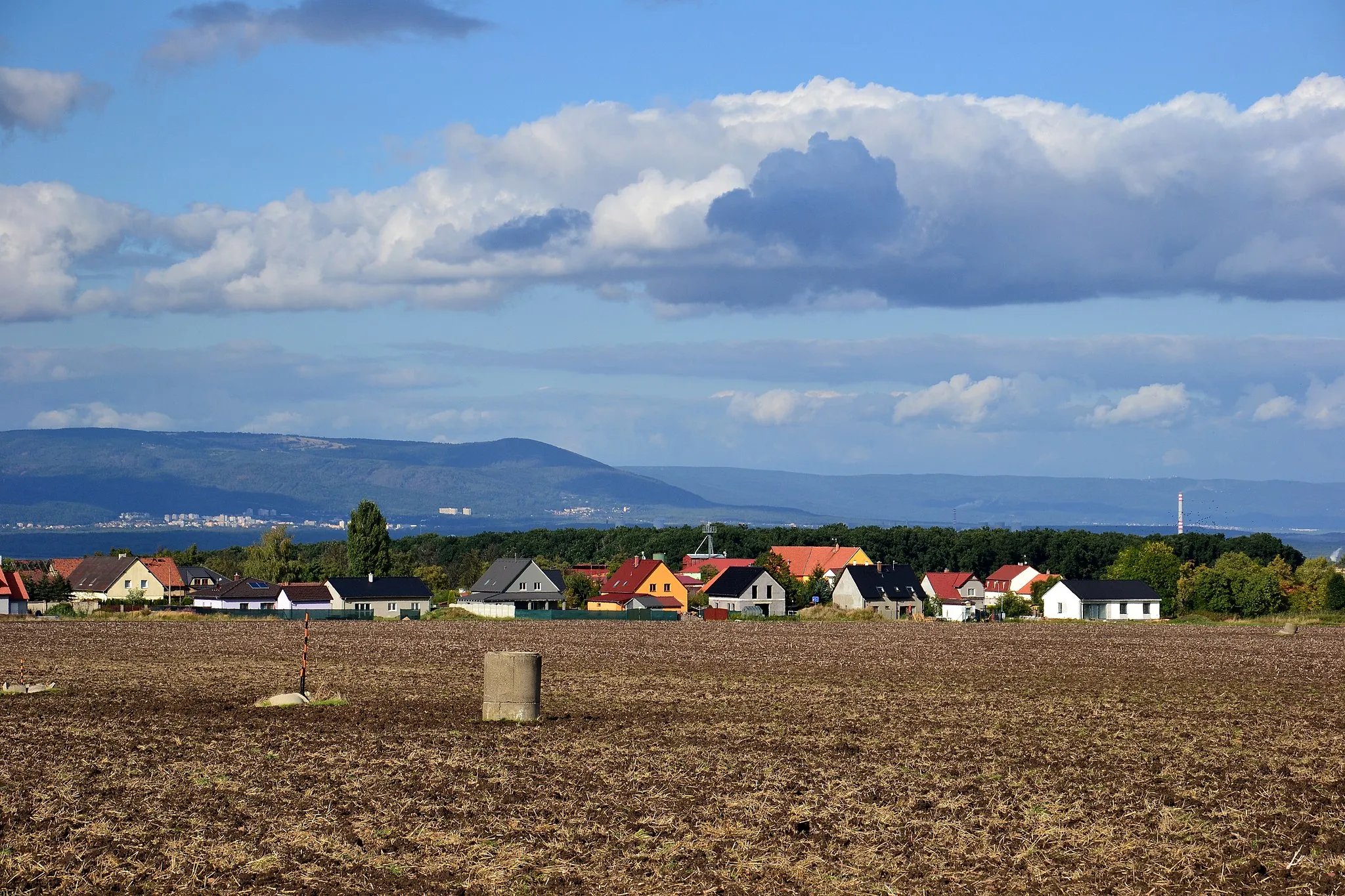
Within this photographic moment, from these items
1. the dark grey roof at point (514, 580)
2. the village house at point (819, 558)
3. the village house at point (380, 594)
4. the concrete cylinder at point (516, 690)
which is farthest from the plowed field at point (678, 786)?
the village house at point (819, 558)

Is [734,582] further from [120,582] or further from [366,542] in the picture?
[120,582]

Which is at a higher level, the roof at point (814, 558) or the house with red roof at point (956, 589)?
the roof at point (814, 558)

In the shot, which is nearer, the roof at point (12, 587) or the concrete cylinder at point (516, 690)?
the concrete cylinder at point (516, 690)

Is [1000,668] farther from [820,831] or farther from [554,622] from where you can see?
[554,622]

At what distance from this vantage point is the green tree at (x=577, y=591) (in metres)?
109

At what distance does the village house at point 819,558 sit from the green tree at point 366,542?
37465 mm

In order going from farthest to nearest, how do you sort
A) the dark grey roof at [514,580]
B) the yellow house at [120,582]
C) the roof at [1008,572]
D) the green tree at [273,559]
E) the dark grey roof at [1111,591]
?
the roof at [1008,572] < the green tree at [273,559] < the yellow house at [120,582] < the dark grey roof at [514,580] < the dark grey roof at [1111,591]

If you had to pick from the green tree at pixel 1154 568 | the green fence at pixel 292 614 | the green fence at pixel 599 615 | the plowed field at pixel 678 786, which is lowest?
the green fence at pixel 292 614

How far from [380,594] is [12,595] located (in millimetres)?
24017

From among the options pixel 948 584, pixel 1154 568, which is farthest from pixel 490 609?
pixel 948 584

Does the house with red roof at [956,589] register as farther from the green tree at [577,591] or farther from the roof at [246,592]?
the roof at [246,592]

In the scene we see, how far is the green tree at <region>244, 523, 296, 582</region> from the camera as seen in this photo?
12375 cm

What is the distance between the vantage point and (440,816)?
15.2 meters

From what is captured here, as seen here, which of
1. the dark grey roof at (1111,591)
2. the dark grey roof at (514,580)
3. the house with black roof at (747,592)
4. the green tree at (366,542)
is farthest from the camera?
the green tree at (366,542)
